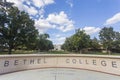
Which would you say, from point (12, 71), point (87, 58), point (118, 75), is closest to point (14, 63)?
point (12, 71)

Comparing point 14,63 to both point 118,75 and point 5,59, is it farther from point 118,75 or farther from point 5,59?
point 118,75

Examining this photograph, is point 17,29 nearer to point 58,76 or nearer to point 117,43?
point 58,76

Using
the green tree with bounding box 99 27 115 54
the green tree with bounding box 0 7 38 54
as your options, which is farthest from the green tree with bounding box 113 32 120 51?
the green tree with bounding box 0 7 38 54

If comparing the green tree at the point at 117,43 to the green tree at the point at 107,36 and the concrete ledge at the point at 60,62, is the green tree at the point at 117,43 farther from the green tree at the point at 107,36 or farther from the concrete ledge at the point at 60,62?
the concrete ledge at the point at 60,62

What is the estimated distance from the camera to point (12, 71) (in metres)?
9.08

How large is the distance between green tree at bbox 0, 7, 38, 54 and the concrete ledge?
1734 cm

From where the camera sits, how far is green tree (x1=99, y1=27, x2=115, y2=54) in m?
59.6

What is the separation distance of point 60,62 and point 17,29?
1811 cm

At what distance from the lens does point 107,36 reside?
61.9 meters

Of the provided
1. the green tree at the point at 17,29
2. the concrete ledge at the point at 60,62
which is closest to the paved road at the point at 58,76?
the concrete ledge at the point at 60,62

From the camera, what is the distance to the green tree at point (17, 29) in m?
26.1

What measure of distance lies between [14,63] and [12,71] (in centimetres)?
53

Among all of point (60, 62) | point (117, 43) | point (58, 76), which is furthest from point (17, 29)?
point (117, 43)

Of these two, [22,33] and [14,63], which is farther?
[22,33]
